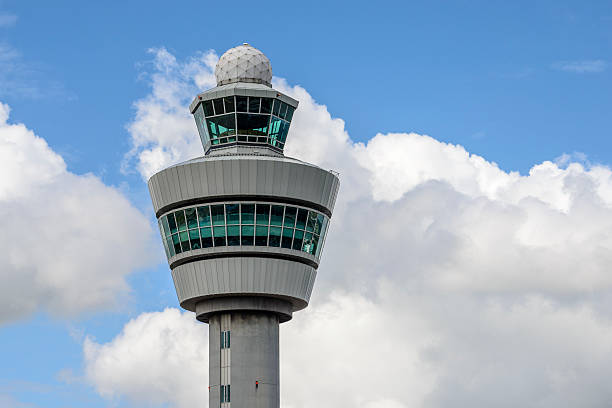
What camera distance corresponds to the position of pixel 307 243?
242 ft

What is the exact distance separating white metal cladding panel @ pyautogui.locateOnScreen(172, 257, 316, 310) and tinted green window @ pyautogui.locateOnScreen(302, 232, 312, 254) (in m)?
1.31

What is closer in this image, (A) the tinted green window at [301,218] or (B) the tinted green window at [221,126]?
(A) the tinted green window at [301,218]

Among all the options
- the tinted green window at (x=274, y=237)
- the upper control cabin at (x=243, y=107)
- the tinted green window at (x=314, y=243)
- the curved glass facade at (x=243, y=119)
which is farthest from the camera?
the curved glass facade at (x=243, y=119)

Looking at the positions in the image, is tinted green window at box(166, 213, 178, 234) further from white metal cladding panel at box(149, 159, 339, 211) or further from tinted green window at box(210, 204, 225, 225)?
tinted green window at box(210, 204, 225, 225)

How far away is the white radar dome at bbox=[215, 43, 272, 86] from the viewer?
257ft

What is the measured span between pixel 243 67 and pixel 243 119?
13.8 feet

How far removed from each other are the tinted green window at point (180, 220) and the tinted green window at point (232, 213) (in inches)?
132

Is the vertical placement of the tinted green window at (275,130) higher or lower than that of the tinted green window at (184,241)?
higher

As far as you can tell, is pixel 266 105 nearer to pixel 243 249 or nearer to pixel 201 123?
pixel 201 123

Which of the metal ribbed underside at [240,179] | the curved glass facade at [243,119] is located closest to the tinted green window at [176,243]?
the metal ribbed underside at [240,179]

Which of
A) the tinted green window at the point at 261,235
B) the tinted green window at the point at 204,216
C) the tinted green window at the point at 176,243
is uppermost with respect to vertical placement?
the tinted green window at the point at 204,216

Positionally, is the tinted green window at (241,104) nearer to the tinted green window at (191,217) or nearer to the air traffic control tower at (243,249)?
the air traffic control tower at (243,249)

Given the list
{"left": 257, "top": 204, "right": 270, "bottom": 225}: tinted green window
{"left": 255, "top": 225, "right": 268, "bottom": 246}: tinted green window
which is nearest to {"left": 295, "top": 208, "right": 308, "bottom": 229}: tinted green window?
{"left": 257, "top": 204, "right": 270, "bottom": 225}: tinted green window

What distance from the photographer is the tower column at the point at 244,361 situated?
2817 inches
